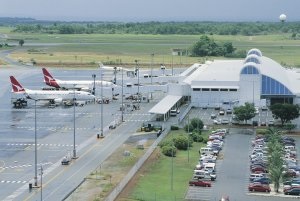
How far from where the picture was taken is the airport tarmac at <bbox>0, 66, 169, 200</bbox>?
219 ft

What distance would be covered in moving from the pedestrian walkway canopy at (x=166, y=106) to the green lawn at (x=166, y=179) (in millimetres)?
22879

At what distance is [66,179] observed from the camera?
68625 mm

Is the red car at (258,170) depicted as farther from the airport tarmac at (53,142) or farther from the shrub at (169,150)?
the airport tarmac at (53,142)

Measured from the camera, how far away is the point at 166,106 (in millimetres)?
110312

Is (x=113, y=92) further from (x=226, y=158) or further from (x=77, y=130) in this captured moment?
(x=226, y=158)

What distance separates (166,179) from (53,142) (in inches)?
932

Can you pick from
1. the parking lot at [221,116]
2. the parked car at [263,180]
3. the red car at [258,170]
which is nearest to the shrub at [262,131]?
the parking lot at [221,116]

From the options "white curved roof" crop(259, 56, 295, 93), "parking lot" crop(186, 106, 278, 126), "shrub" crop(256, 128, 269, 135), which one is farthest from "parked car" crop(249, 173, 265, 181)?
"white curved roof" crop(259, 56, 295, 93)

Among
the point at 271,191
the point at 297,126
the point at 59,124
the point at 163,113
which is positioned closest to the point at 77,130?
the point at 59,124

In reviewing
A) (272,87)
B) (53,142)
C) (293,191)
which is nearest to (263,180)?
(293,191)

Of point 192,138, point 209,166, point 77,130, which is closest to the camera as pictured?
point 209,166

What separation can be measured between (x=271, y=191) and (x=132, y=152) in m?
21.5

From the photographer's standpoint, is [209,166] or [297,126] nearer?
[209,166]

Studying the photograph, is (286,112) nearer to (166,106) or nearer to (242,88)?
(166,106)
